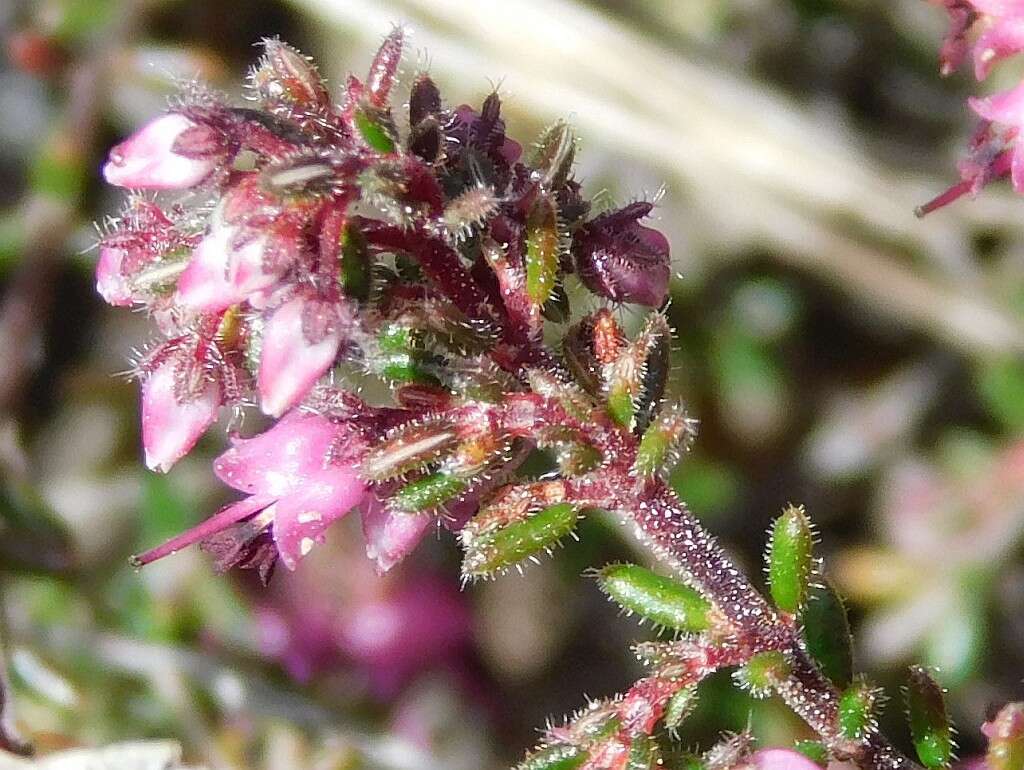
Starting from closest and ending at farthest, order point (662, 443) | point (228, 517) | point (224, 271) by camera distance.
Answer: point (224, 271), point (662, 443), point (228, 517)

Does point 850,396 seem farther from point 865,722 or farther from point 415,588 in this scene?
point 865,722

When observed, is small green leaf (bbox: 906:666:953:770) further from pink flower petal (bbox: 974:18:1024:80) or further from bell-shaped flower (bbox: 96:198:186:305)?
bell-shaped flower (bbox: 96:198:186:305)

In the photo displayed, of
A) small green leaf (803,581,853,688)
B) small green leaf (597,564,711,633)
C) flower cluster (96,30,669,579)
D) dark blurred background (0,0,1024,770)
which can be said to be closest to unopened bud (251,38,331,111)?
flower cluster (96,30,669,579)

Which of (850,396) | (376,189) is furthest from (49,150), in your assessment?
(376,189)

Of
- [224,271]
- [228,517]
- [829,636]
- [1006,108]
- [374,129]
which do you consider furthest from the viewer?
[829,636]

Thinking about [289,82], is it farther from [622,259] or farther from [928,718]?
[928,718]

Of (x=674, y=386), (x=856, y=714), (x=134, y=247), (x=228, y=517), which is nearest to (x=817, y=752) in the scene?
(x=856, y=714)
